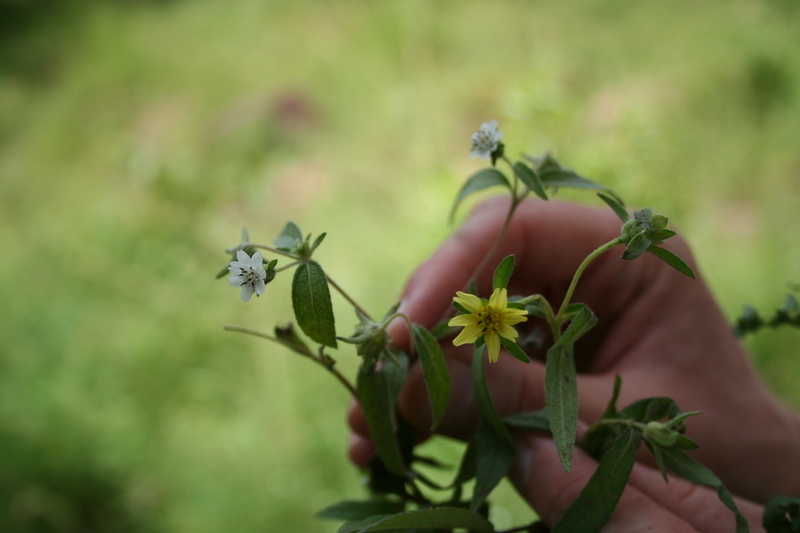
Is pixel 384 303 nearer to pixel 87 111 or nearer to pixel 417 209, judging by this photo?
pixel 417 209

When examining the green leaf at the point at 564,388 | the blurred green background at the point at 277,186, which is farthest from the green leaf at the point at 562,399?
the blurred green background at the point at 277,186

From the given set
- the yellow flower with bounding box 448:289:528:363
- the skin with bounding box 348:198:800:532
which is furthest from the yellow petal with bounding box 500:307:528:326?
the skin with bounding box 348:198:800:532

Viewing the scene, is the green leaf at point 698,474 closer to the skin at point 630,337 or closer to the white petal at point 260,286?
the skin at point 630,337

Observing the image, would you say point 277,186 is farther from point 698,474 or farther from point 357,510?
point 698,474

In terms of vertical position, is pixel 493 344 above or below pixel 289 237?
below

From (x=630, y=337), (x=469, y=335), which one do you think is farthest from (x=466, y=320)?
(x=630, y=337)

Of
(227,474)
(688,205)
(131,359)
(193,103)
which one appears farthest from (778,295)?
(193,103)
